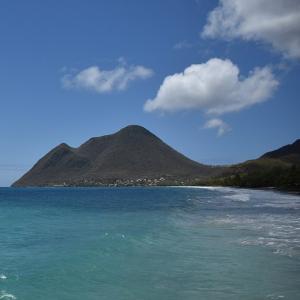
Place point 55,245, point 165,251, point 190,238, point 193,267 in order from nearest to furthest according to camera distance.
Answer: point 193,267, point 165,251, point 55,245, point 190,238

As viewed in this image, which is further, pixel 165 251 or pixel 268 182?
pixel 268 182

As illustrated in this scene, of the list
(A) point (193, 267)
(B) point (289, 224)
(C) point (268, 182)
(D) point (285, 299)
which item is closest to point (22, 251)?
(A) point (193, 267)

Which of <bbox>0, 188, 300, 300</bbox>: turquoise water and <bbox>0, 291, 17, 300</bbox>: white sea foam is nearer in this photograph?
<bbox>0, 291, 17, 300</bbox>: white sea foam

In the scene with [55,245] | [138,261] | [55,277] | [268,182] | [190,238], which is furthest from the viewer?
[268,182]

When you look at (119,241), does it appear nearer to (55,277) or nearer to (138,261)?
(138,261)

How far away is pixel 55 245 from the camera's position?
3108 centimetres

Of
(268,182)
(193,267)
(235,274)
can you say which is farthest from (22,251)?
(268,182)

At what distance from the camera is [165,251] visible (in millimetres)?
27719

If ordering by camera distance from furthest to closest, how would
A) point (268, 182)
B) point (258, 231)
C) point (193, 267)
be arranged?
point (268, 182) → point (258, 231) → point (193, 267)

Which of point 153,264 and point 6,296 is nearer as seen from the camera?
point 6,296

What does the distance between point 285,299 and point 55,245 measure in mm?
17732

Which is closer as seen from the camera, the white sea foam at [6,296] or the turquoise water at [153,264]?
the white sea foam at [6,296]

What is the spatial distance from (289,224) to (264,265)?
2073 centimetres

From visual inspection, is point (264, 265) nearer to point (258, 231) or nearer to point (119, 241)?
point (119, 241)
